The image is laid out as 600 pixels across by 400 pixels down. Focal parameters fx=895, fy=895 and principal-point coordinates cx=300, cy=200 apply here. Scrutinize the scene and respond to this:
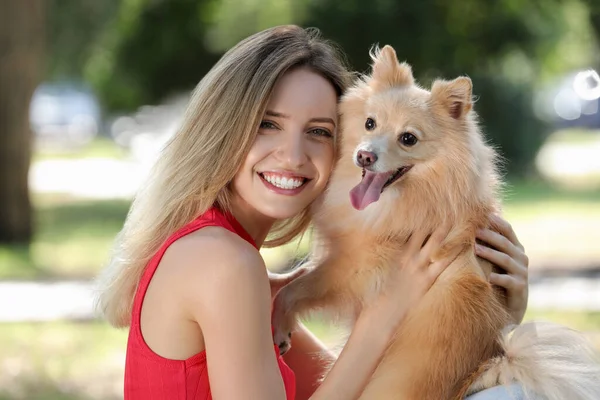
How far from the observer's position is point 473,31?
14.4m

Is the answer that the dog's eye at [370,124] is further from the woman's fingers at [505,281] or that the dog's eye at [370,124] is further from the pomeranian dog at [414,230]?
the woman's fingers at [505,281]

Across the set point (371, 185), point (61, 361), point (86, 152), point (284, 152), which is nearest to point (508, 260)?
point (371, 185)

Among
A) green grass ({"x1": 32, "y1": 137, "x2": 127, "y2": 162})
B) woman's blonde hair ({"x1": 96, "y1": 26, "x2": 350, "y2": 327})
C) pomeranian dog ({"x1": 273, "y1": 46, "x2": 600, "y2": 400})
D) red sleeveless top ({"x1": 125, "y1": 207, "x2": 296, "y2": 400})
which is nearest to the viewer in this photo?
red sleeveless top ({"x1": 125, "y1": 207, "x2": 296, "y2": 400})

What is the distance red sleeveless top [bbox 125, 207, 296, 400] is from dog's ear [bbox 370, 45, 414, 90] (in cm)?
90

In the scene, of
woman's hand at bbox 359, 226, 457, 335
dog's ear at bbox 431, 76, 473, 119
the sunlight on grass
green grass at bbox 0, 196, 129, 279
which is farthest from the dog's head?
green grass at bbox 0, 196, 129, 279

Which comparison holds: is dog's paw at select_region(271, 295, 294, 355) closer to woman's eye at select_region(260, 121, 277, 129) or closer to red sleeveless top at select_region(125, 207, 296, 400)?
red sleeveless top at select_region(125, 207, 296, 400)

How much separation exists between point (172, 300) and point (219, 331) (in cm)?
18

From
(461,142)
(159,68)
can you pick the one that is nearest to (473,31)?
(159,68)

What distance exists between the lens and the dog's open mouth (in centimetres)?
303

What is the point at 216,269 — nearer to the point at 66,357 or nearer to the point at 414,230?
the point at 414,230

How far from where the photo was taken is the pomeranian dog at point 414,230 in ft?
9.53

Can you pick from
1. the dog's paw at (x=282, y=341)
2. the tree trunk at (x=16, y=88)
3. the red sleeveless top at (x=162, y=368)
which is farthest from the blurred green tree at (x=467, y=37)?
the red sleeveless top at (x=162, y=368)

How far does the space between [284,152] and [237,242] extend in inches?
15.5

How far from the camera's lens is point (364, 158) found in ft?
9.70
